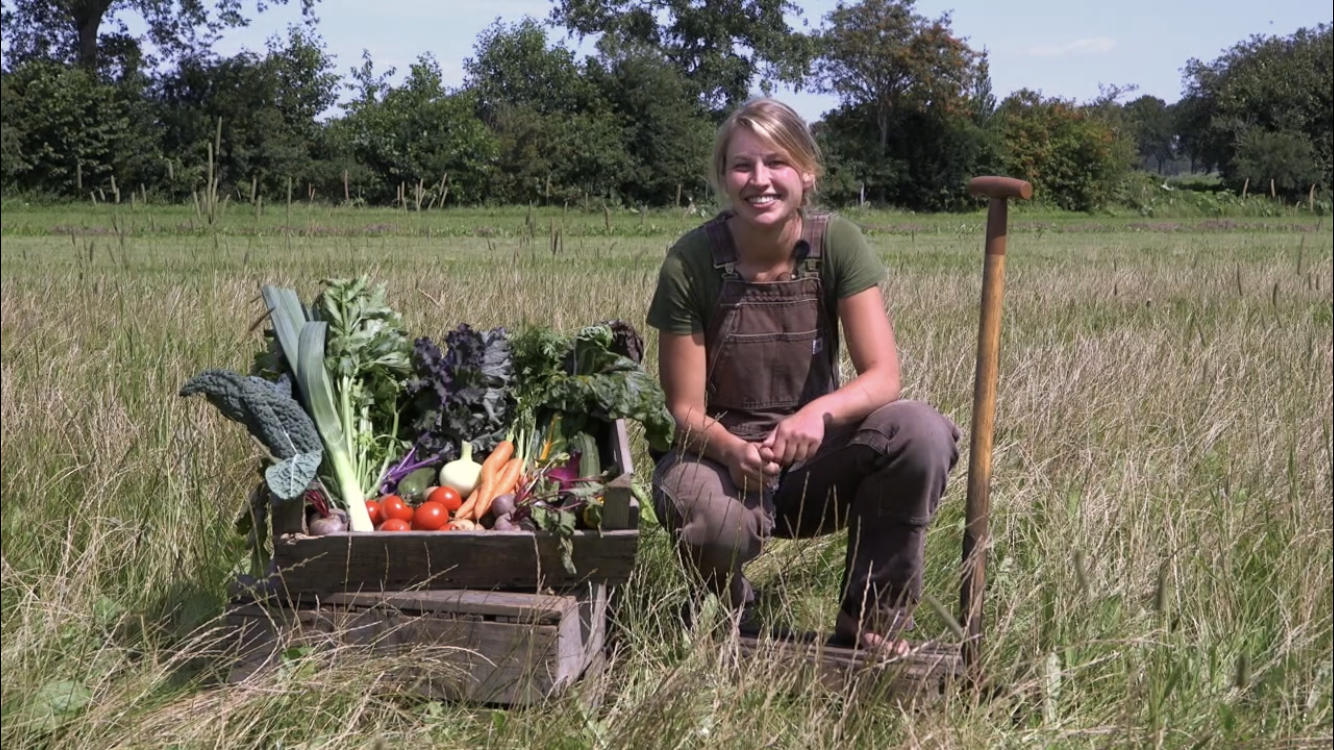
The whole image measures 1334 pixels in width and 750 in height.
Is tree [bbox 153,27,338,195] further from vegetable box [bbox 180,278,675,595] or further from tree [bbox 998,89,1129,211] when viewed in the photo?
vegetable box [bbox 180,278,675,595]

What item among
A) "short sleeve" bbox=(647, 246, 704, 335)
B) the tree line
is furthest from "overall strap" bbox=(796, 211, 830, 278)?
the tree line

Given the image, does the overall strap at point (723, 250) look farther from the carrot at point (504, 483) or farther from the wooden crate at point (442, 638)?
the wooden crate at point (442, 638)

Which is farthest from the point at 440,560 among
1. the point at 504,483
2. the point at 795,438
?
the point at 795,438

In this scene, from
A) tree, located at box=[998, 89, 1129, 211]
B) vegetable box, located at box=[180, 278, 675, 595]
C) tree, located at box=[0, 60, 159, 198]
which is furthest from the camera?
tree, located at box=[998, 89, 1129, 211]

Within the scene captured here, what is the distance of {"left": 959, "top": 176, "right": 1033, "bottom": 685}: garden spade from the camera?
262 centimetres

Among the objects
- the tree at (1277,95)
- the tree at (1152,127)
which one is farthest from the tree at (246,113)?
the tree at (1152,127)

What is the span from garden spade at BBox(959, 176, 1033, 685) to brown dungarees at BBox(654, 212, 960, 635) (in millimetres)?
106

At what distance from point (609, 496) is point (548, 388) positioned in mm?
599

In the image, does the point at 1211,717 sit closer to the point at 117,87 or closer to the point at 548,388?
the point at 548,388

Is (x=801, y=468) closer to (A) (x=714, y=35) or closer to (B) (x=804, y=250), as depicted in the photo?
(B) (x=804, y=250)

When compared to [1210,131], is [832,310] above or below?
below

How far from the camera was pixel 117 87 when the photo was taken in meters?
29.2

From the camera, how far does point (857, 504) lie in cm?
286

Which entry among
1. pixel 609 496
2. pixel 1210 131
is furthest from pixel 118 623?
pixel 1210 131
